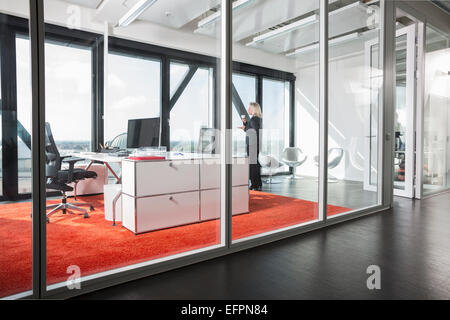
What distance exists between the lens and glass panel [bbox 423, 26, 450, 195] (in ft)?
18.3

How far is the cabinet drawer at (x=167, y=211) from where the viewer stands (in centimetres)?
314

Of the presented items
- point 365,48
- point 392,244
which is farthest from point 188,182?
point 365,48

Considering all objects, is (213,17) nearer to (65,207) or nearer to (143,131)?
(143,131)

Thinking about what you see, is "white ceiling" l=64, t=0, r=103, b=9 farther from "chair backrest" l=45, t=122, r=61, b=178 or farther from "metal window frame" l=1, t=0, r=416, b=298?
"chair backrest" l=45, t=122, r=61, b=178

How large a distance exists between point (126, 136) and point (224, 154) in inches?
38.4

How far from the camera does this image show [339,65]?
156 inches

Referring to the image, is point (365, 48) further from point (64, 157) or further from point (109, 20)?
point (64, 157)

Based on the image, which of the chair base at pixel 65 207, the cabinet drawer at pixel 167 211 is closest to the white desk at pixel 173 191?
the cabinet drawer at pixel 167 211

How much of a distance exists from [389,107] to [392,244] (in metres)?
2.46

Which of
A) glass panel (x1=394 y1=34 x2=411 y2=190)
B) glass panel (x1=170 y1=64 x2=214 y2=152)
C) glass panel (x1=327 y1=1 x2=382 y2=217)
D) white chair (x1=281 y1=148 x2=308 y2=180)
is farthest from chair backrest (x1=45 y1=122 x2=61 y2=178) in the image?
glass panel (x1=394 y1=34 x2=411 y2=190)

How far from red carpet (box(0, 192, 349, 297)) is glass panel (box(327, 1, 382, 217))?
73 cm

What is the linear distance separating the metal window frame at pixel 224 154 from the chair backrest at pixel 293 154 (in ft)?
1.10

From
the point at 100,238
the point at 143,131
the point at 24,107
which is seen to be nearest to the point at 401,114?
the point at 143,131

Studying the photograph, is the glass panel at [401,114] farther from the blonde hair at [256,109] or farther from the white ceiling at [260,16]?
the blonde hair at [256,109]
